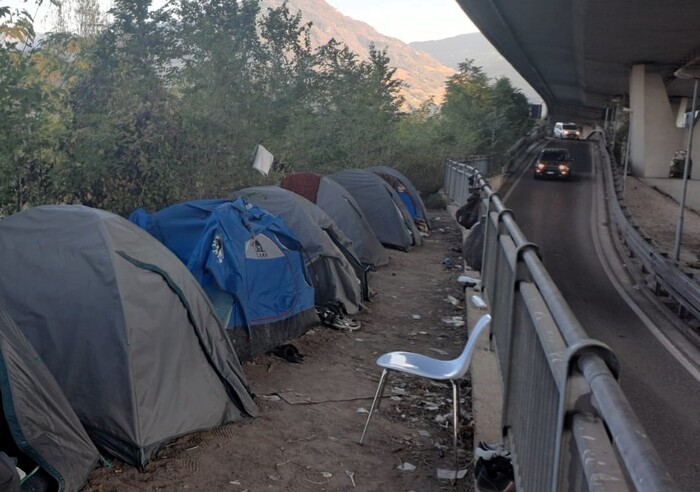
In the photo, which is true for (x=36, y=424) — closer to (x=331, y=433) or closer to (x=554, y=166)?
(x=331, y=433)

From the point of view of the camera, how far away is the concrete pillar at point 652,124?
127 ft

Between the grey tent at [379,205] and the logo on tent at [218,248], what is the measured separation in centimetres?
876

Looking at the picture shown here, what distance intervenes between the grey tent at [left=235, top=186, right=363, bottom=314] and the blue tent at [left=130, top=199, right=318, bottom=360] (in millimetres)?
953

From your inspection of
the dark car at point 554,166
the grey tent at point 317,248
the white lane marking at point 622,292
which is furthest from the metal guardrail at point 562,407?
the dark car at point 554,166

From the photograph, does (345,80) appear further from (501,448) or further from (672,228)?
(501,448)

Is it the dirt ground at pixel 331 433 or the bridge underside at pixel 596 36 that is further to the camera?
the bridge underside at pixel 596 36

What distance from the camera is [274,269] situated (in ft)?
28.5

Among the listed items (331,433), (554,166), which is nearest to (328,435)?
(331,433)

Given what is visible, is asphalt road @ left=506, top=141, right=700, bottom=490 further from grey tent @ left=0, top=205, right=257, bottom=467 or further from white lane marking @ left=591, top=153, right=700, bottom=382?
grey tent @ left=0, top=205, right=257, bottom=467

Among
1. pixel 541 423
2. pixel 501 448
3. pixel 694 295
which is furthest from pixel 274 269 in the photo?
pixel 694 295

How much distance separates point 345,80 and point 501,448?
20.6m

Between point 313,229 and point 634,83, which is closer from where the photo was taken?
point 313,229

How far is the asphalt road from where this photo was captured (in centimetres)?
788

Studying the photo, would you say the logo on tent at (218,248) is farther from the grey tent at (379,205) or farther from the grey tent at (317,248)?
the grey tent at (379,205)
